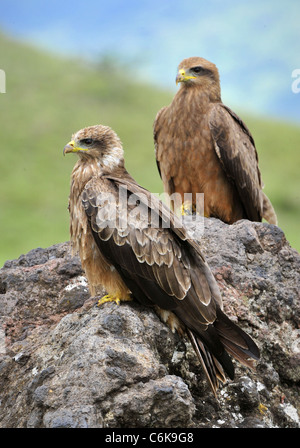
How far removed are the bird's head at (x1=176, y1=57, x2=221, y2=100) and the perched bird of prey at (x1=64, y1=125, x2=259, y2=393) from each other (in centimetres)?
305

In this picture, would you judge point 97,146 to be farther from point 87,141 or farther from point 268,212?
point 268,212

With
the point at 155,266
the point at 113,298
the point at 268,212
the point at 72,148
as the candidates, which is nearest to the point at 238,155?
the point at 268,212

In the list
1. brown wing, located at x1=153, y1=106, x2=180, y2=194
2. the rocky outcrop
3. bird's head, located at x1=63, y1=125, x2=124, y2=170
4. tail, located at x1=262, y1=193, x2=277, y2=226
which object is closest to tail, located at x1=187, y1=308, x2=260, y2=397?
the rocky outcrop

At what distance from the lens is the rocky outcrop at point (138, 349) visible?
4.58 meters

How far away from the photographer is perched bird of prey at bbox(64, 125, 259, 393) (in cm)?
520

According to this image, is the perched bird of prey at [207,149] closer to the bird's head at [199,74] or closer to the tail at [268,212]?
the bird's head at [199,74]

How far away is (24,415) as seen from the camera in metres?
4.86

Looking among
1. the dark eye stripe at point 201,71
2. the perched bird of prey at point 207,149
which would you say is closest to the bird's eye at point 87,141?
the perched bird of prey at point 207,149

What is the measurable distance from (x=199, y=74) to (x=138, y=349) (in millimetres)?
4561

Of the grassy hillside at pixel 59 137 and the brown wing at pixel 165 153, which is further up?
the grassy hillside at pixel 59 137

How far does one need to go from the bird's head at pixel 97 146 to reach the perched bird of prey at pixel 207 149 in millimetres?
2299

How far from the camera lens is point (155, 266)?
5.38 meters

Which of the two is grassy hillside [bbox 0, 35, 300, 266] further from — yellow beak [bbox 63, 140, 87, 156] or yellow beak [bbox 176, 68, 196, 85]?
yellow beak [bbox 63, 140, 87, 156]
